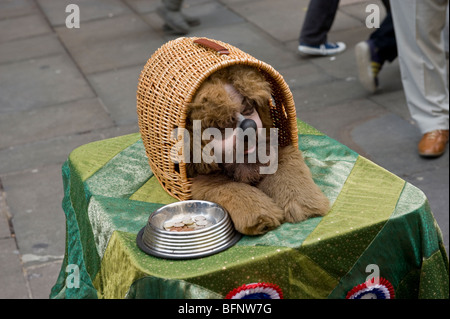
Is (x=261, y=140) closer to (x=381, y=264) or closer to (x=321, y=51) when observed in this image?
(x=381, y=264)

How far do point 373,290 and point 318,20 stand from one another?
3.99 metres

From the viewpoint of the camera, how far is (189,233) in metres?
2.06

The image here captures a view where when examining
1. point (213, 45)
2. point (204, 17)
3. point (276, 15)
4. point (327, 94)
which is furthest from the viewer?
point (204, 17)

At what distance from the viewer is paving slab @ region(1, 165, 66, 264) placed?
3.68m

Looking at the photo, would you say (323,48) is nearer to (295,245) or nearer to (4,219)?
(4,219)

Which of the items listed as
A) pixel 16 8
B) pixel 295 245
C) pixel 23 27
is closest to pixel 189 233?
pixel 295 245

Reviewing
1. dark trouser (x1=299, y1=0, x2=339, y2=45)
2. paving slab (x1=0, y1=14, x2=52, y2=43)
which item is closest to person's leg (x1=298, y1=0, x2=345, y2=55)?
dark trouser (x1=299, y1=0, x2=339, y2=45)

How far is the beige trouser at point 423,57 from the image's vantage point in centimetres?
411

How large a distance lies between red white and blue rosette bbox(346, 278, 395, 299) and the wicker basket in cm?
63

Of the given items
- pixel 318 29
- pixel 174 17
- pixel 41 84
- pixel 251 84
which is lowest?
pixel 41 84

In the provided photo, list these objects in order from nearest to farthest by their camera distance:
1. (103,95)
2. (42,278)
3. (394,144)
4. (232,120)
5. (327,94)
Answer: (232,120) → (42,278) → (394,144) → (327,94) → (103,95)

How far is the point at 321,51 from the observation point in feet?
19.8

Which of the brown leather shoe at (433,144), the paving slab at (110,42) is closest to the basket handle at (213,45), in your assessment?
the brown leather shoe at (433,144)
